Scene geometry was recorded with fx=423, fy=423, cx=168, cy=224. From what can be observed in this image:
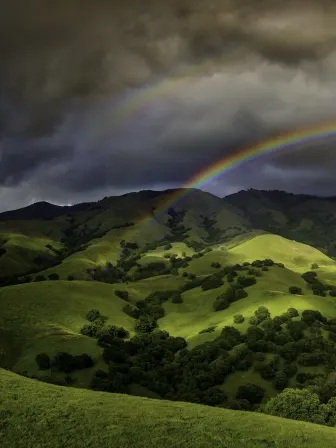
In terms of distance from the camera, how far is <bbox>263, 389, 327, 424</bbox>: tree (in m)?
58.3

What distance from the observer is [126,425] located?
34344 millimetres

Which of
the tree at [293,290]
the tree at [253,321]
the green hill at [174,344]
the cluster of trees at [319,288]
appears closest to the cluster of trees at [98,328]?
the green hill at [174,344]

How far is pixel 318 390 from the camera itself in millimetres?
73000

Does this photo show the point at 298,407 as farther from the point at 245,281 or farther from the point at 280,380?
the point at 245,281

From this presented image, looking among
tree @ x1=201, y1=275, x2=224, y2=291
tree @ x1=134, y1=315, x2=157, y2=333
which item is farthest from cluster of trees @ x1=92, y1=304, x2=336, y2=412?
tree @ x1=201, y1=275, x2=224, y2=291

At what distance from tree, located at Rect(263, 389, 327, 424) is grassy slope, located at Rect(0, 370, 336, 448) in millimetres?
19987

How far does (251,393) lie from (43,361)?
43.1 m

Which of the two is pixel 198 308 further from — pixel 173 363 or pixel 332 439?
pixel 332 439

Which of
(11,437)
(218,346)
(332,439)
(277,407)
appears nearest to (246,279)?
(218,346)

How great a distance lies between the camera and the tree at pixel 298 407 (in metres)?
58.3

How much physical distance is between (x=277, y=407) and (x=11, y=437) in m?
42.8

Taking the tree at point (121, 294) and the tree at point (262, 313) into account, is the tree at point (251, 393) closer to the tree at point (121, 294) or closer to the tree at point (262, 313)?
the tree at point (262, 313)

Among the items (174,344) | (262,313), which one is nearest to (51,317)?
(174,344)

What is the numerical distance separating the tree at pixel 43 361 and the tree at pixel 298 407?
4478 cm
